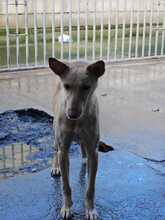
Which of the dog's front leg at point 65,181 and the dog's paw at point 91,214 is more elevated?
the dog's front leg at point 65,181

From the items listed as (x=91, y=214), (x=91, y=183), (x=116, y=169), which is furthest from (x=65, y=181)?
(x=116, y=169)

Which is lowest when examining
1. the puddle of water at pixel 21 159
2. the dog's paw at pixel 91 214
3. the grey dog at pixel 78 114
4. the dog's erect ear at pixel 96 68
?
the dog's paw at pixel 91 214

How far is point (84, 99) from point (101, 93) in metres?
4.57

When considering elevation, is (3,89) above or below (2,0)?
below

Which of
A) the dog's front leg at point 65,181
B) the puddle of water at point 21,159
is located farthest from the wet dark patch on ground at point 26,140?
the dog's front leg at point 65,181

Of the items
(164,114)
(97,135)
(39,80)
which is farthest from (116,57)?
(97,135)

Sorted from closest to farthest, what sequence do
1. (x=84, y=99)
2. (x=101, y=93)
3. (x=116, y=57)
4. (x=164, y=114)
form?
(x=84, y=99)
(x=164, y=114)
(x=101, y=93)
(x=116, y=57)

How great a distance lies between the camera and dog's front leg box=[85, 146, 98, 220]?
3.83m

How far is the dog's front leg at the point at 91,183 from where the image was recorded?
3.83 metres

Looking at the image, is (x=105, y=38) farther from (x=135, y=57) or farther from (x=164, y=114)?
(x=164, y=114)

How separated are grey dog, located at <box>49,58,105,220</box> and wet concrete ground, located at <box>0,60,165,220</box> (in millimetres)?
256

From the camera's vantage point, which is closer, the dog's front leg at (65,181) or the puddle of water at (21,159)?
the dog's front leg at (65,181)

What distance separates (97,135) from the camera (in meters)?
3.83

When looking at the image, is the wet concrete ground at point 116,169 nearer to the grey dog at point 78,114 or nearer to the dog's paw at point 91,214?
the dog's paw at point 91,214
